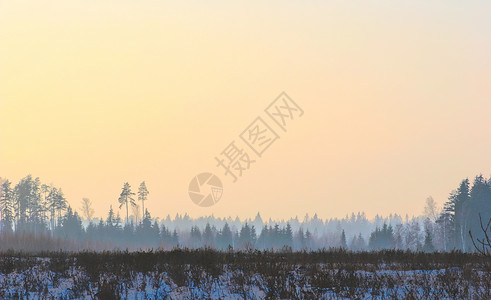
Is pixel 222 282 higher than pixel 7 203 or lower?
lower

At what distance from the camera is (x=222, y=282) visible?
10039 millimetres

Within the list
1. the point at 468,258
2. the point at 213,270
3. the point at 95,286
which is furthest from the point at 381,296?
the point at 468,258

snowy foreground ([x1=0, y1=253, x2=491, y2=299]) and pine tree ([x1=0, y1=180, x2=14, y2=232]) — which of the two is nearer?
snowy foreground ([x1=0, y1=253, x2=491, y2=299])

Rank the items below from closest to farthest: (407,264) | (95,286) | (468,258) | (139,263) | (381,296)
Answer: (381,296) < (95,286) < (139,263) < (407,264) < (468,258)

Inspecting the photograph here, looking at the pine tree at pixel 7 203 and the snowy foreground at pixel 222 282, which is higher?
the pine tree at pixel 7 203

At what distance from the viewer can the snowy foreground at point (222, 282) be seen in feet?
27.7

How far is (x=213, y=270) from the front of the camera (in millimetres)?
10922

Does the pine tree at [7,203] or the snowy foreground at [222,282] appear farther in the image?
the pine tree at [7,203]

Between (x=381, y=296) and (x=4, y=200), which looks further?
(x=4, y=200)

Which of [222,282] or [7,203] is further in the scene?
[7,203]

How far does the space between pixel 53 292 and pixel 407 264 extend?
9.33 meters

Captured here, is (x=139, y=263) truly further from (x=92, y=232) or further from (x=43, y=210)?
(x=43, y=210)

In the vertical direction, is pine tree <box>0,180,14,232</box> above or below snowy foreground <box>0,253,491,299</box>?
above

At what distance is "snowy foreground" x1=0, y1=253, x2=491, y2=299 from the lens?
844 cm
